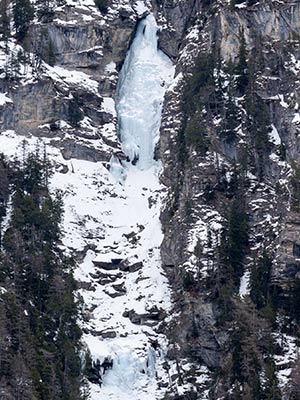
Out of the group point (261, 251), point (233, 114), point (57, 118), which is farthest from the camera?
point (57, 118)

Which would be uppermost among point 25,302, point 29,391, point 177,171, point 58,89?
point 58,89

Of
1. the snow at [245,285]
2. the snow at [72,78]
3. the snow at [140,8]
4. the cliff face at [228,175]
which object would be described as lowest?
the snow at [245,285]

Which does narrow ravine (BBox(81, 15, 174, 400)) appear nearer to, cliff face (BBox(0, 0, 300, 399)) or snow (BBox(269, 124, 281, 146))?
cliff face (BBox(0, 0, 300, 399))

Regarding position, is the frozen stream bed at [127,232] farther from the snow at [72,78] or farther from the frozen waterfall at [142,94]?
the snow at [72,78]

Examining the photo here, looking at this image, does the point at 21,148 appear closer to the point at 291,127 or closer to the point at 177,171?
the point at 177,171

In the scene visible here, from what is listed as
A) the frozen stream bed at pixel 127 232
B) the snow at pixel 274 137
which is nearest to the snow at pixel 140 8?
the frozen stream bed at pixel 127 232

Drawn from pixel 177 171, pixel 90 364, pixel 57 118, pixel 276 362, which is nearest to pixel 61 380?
pixel 90 364

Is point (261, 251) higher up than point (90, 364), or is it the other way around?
point (261, 251)

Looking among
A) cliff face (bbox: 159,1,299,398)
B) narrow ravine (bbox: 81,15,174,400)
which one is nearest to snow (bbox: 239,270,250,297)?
cliff face (bbox: 159,1,299,398)
